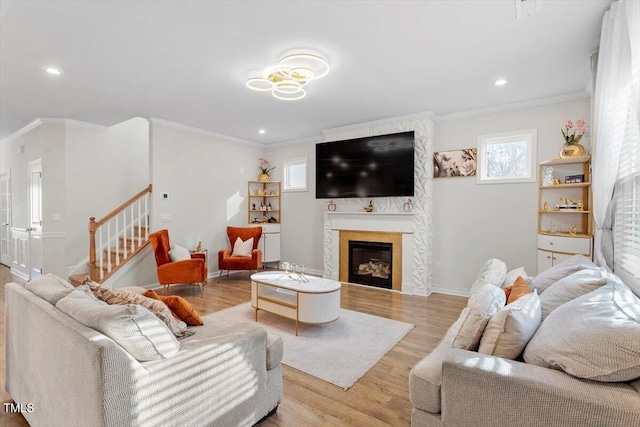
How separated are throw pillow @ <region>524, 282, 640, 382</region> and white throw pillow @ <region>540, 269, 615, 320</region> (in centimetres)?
25

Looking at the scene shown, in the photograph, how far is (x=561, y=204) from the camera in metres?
3.78

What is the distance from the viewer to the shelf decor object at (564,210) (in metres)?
3.39

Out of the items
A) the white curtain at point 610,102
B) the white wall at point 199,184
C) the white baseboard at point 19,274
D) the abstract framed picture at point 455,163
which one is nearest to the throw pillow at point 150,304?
the white curtain at point 610,102

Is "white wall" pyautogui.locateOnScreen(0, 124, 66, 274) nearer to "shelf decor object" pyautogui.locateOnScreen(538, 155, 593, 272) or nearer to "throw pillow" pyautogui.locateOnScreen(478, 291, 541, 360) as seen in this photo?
"throw pillow" pyautogui.locateOnScreen(478, 291, 541, 360)

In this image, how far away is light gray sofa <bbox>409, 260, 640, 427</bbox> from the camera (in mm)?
1087

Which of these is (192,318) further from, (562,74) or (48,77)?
(562,74)

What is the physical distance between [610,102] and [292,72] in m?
2.64

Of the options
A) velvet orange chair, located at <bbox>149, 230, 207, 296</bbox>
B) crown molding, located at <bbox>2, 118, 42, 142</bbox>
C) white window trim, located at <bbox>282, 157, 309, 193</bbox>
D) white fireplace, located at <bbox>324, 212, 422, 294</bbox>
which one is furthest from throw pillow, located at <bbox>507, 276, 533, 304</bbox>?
crown molding, located at <bbox>2, 118, 42, 142</bbox>

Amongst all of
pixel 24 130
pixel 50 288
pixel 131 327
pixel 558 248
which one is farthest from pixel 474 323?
pixel 24 130

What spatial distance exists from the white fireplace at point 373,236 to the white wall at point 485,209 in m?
0.47

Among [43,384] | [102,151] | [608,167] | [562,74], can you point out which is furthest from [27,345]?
[562,74]

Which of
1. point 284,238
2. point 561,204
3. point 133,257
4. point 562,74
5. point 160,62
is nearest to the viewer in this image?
point 160,62

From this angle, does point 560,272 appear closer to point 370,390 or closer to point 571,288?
point 571,288

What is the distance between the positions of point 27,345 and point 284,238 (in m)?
5.07
